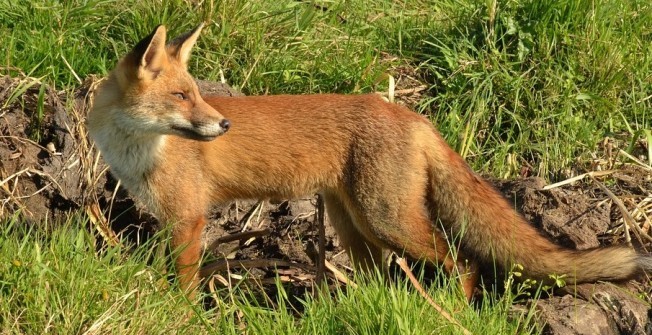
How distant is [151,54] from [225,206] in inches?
62.7

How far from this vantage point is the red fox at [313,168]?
576 cm

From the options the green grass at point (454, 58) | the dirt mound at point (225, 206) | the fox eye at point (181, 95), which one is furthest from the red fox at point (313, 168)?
the green grass at point (454, 58)

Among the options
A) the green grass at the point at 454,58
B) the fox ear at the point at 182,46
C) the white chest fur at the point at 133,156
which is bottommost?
the white chest fur at the point at 133,156

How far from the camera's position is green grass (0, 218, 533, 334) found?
4.60 metres

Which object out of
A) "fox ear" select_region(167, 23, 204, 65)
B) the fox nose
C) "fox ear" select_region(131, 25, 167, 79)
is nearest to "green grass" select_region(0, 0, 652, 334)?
"fox ear" select_region(167, 23, 204, 65)

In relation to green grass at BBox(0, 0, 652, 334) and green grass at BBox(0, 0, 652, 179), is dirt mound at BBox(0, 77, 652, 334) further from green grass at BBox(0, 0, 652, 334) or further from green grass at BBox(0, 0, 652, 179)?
green grass at BBox(0, 0, 652, 179)

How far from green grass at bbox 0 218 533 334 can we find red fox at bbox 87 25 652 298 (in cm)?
73

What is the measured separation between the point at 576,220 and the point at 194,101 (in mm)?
2568

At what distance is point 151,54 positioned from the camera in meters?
5.77

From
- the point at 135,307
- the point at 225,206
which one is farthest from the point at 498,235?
the point at 135,307

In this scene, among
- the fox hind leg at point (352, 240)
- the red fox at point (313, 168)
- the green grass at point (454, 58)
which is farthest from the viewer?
the green grass at point (454, 58)

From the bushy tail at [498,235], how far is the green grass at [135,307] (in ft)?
2.44

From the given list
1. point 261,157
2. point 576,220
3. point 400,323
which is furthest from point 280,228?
point 400,323

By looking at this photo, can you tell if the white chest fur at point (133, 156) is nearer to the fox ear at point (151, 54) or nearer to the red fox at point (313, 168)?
the red fox at point (313, 168)
